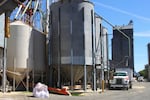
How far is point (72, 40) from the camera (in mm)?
39750

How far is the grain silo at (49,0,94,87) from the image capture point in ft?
130

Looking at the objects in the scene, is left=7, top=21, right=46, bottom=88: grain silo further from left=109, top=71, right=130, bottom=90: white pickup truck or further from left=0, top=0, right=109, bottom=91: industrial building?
left=109, top=71, right=130, bottom=90: white pickup truck

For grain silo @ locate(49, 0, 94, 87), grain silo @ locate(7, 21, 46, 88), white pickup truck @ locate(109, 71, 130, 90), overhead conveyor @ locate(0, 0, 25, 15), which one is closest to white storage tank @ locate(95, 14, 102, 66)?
grain silo @ locate(49, 0, 94, 87)

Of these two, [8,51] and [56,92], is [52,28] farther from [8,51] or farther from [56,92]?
[56,92]

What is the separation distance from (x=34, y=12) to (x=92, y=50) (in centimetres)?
1407

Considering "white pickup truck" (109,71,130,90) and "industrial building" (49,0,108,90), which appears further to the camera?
"white pickup truck" (109,71,130,90)

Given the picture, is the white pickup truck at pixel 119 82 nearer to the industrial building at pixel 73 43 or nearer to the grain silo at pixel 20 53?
the industrial building at pixel 73 43

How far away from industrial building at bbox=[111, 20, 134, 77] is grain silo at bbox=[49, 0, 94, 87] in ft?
69.4

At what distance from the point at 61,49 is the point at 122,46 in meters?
27.8

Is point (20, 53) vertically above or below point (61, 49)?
below

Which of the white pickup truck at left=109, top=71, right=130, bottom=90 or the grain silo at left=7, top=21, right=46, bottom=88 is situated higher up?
the grain silo at left=7, top=21, right=46, bottom=88

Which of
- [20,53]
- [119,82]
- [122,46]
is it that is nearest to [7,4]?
[20,53]

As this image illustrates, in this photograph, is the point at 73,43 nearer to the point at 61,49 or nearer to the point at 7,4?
the point at 61,49

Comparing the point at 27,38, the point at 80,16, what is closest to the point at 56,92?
the point at 27,38
